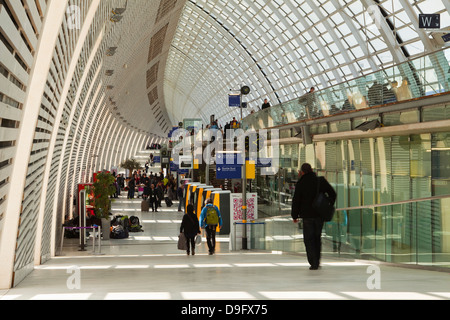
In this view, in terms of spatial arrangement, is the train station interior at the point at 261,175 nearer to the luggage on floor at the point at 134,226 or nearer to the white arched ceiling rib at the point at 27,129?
the white arched ceiling rib at the point at 27,129

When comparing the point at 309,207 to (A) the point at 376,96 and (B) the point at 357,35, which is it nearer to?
(A) the point at 376,96

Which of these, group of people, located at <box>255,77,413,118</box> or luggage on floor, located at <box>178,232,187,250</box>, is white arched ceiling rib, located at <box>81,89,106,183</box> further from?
luggage on floor, located at <box>178,232,187,250</box>

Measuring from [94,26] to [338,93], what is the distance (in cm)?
1141

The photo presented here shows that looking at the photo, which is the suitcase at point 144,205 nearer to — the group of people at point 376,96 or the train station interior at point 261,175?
the train station interior at point 261,175

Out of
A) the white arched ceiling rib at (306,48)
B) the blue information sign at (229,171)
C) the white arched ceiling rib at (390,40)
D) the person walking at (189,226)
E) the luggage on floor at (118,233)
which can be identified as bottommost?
the luggage on floor at (118,233)

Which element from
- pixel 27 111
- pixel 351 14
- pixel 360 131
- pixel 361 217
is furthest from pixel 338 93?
pixel 27 111

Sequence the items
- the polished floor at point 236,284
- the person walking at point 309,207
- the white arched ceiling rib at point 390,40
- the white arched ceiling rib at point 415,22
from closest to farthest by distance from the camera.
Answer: the polished floor at point 236,284, the person walking at point 309,207, the white arched ceiling rib at point 415,22, the white arched ceiling rib at point 390,40

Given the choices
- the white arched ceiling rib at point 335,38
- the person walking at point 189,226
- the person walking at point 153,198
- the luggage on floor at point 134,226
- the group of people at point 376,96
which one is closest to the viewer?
the person walking at point 189,226

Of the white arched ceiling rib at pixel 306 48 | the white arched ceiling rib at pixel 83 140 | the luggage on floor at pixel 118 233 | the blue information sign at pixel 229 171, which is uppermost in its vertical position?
the white arched ceiling rib at pixel 306 48

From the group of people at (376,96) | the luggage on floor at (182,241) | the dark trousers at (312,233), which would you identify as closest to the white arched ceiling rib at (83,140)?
the group of people at (376,96)

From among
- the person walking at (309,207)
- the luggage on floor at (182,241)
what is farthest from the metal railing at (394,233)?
the luggage on floor at (182,241)

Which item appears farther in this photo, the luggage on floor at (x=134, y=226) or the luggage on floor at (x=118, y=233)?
the luggage on floor at (x=134, y=226)

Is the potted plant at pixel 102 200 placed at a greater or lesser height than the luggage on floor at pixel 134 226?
greater

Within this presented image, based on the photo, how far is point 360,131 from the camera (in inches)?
834
